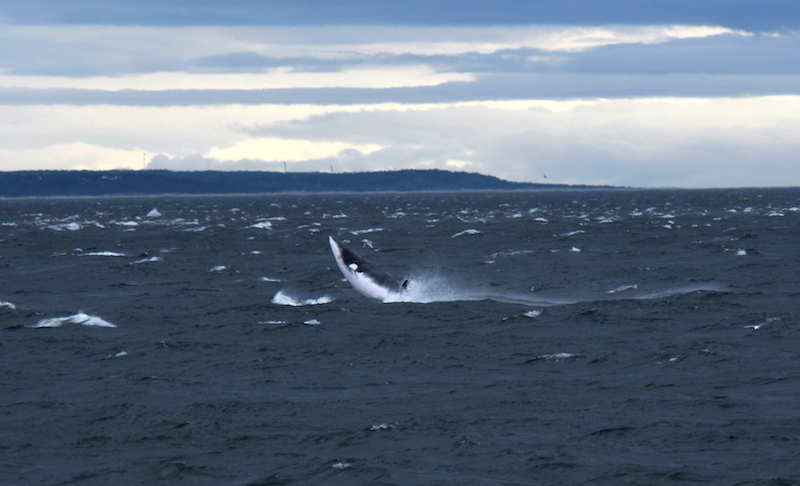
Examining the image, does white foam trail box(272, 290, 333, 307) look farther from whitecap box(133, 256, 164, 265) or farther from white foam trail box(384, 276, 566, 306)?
whitecap box(133, 256, 164, 265)

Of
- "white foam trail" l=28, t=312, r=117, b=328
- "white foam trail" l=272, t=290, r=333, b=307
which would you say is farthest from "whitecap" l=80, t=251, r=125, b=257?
"white foam trail" l=28, t=312, r=117, b=328

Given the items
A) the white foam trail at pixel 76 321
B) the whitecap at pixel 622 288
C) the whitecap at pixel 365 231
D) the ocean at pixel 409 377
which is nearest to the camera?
the ocean at pixel 409 377

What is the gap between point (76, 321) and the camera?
94.5 ft

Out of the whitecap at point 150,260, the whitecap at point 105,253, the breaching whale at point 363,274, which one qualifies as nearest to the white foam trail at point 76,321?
the breaching whale at point 363,274

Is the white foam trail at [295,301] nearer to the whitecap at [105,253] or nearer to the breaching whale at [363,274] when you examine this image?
the breaching whale at [363,274]

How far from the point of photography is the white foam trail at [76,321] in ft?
93.0

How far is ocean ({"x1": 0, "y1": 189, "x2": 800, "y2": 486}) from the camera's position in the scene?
15.2 meters

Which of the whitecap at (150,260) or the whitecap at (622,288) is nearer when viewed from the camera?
the whitecap at (622,288)

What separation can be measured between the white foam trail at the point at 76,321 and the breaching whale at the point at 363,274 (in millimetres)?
7330

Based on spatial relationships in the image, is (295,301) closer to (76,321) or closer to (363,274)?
(363,274)

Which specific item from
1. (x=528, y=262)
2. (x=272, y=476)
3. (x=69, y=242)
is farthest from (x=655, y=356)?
(x=69, y=242)

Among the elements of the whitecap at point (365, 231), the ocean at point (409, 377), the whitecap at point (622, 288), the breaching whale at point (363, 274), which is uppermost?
the breaching whale at point (363, 274)

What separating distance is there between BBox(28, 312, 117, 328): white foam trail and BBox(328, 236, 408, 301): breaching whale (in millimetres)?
7330

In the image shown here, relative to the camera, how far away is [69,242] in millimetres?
63062
